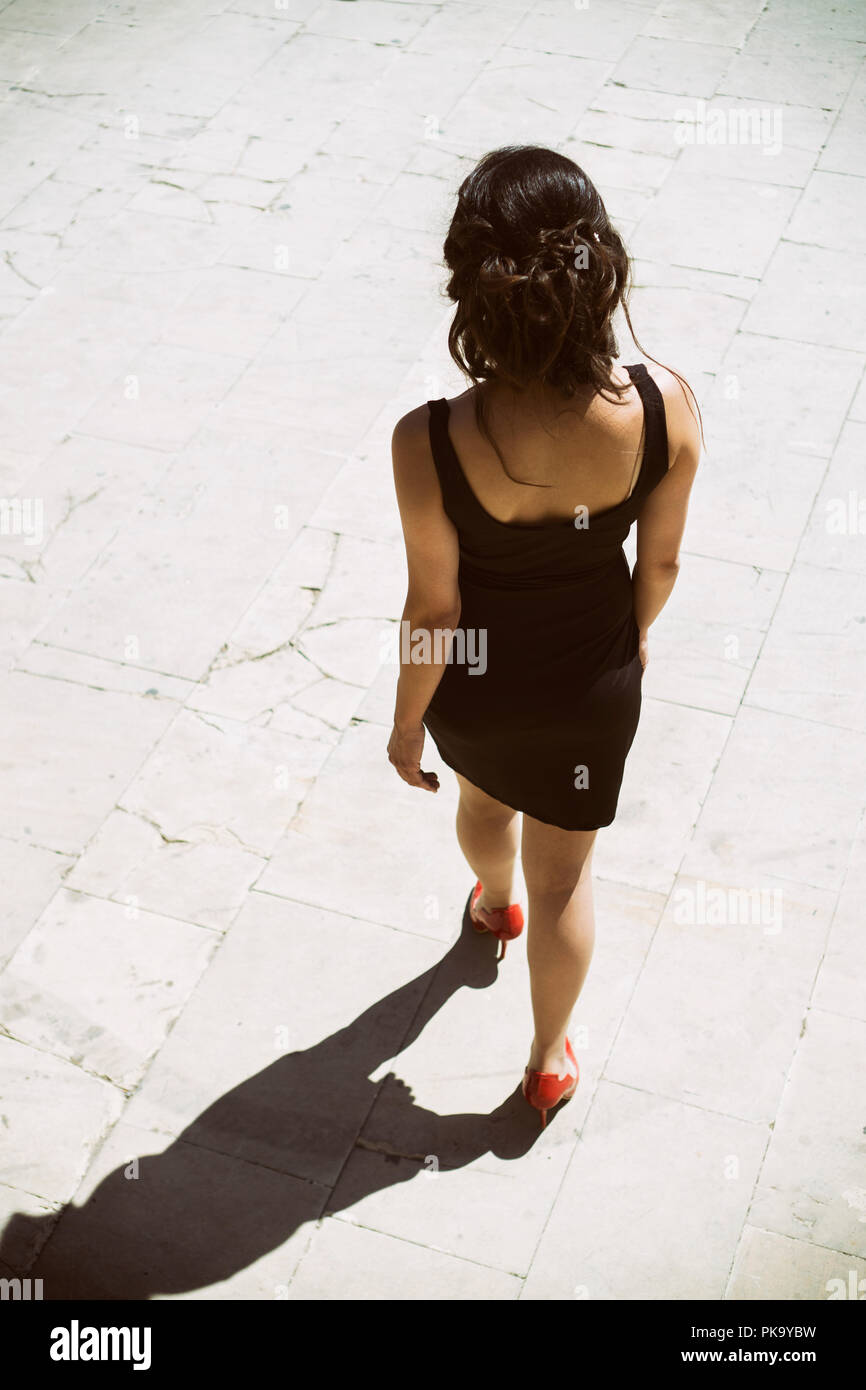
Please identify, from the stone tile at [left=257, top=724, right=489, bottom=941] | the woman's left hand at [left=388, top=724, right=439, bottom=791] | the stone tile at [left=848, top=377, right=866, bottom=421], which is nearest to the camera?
the woman's left hand at [left=388, top=724, right=439, bottom=791]

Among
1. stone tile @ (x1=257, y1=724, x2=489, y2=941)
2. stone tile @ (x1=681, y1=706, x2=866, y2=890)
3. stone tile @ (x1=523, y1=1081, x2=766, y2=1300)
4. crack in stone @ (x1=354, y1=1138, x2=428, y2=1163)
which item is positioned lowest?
crack in stone @ (x1=354, y1=1138, x2=428, y2=1163)

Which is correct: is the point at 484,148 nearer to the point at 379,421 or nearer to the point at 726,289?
the point at 726,289

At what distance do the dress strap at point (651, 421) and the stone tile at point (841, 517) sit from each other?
2.16 meters

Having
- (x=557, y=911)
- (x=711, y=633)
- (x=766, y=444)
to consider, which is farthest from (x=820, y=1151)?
(x=766, y=444)

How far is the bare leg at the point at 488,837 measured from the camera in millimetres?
2689

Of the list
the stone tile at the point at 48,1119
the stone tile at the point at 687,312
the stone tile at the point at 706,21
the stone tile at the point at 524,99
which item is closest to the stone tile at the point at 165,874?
the stone tile at the point at 48,1119

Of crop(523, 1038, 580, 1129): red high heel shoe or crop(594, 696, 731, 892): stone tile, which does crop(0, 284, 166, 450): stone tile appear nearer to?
crop(594, 696, 731, 892): stone tile

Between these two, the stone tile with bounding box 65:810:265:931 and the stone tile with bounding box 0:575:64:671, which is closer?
the stone tile with bounding box 65:810:265:931

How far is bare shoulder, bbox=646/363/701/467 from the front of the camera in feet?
6.63

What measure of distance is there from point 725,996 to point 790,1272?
64cm

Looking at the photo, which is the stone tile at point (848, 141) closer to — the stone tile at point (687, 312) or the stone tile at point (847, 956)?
the stone tile at point (687, 312)

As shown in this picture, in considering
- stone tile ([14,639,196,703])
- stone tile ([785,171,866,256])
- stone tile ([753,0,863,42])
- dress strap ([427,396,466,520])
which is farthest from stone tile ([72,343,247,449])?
stone tile ([753,0,863,42])

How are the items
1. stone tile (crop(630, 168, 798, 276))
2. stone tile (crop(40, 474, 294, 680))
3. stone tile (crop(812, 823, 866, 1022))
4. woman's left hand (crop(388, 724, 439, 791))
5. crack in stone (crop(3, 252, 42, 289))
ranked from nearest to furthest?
woman's left hand (crop(388, 724, 439, 791)), stone tile (crop(812, 823, 866, 1022)), stone tile (crop(40, 474, 294, 680)), stone tile (crop(630, 168, 798, 276)), crack in stone (crop(3, 252, 42, 289))

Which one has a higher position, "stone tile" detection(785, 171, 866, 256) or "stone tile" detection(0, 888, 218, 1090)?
"stone tile" detection(785, 171, 866, 256)
